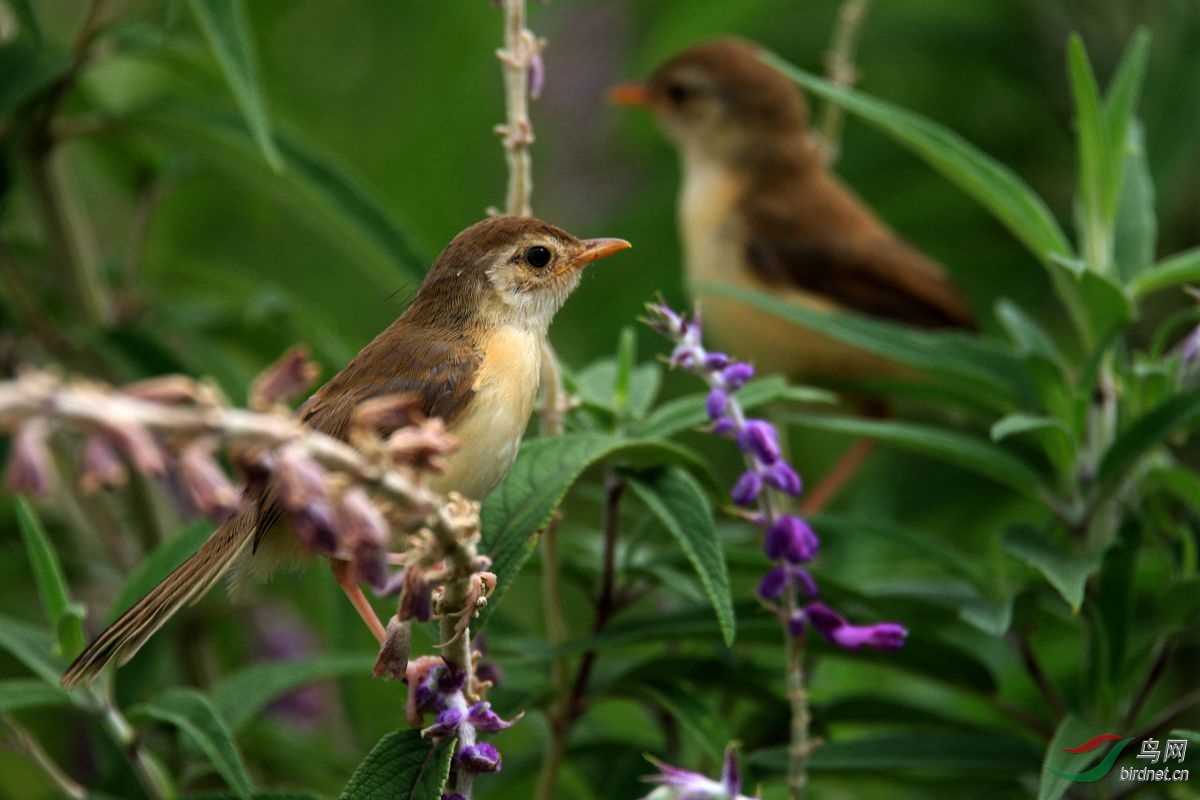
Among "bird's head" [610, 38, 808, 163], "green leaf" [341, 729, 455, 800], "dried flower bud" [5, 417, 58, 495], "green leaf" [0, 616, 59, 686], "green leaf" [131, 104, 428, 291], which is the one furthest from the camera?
"bird's head" [610, 38, 808, 163]

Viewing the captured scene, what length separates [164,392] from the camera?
113cm

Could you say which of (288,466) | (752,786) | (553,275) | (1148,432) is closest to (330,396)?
(553,275)

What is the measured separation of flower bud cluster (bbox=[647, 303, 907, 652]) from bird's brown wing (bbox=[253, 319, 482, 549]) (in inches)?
16.2

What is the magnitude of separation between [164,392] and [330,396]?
127cm

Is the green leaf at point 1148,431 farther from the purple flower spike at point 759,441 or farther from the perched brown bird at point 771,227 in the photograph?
the perched brown bird at point 771,227

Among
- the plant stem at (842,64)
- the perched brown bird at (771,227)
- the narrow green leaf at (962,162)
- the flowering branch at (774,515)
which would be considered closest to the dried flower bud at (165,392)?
the flowering branch at (774,515)

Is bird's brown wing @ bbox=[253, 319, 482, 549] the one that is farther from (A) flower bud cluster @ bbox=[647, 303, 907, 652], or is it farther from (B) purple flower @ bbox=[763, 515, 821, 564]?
(B) purple flower @ bbox=[763, 515, 821, 564]

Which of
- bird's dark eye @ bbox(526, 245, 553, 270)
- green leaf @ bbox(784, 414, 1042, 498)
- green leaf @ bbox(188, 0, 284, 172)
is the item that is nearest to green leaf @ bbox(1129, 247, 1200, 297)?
green leaf @ bbox(784, 414, 1042, 498)

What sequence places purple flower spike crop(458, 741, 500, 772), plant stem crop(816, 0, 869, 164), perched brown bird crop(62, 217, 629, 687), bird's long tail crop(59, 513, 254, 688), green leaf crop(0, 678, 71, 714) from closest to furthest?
1. purple flower spike crop(458, 741, 500, 772)
2. bird's long tail crop(59, 513, 254, 688)
3. perched brown bird crop(62, 217, 629, 687)
4. green leaf crop(0, 678, 71, 714)
5. plant stem crop(816, 0, 869, 164)

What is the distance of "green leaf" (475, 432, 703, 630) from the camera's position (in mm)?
2043

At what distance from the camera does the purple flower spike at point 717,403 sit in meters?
2.06

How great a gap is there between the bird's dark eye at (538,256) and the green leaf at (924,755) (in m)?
1.01

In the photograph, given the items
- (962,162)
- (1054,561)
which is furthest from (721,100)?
(1054,561)

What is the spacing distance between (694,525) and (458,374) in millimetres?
512
